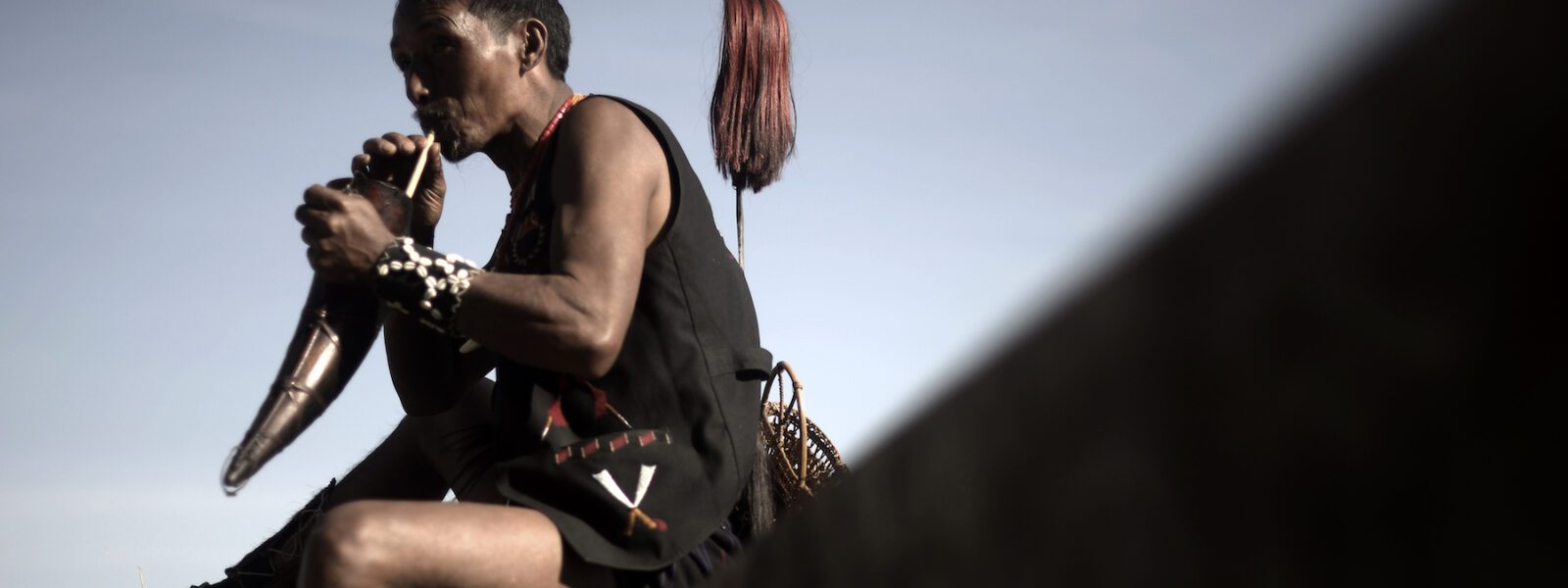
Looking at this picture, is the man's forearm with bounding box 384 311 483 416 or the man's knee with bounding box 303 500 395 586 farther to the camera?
the man's forearm with bounding box 384 311 483 416

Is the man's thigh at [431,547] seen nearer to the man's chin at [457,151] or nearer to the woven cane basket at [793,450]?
the man's chin at [457,151]

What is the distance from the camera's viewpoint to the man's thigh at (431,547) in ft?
6.09

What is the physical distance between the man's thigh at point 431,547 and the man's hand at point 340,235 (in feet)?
1.42

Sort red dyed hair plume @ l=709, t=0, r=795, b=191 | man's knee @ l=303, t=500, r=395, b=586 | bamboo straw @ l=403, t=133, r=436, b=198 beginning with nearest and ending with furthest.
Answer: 1. man's knee @ l=303, t=500, r=395, b=586
2. bamboo straw @ l=403, t=133, r=436, b=198
3. red dyed hair plume @ l=709, t=0, r=795, b=191

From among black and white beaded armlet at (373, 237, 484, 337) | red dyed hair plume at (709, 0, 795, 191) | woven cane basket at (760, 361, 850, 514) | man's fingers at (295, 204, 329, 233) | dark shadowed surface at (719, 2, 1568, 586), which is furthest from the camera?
red dyed hair plume at (709, 0, 795, 191)

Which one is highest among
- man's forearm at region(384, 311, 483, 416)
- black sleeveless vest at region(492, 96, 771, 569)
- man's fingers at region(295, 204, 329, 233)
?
man's fingers at region(295, 204, 329, 233)

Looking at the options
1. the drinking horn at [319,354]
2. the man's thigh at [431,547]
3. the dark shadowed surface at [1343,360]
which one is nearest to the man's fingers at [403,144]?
the drinking horn at [319,354]

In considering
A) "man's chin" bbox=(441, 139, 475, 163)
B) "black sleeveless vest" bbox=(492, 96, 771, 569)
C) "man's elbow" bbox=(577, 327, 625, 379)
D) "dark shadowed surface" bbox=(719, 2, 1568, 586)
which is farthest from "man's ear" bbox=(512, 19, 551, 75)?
"dark shadowed surface" bbox=(719, 2, 1568, 586)

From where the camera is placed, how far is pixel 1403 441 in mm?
220

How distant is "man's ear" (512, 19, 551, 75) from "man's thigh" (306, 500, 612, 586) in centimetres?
98

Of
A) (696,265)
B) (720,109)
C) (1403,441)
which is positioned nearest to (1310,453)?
(1403,441)

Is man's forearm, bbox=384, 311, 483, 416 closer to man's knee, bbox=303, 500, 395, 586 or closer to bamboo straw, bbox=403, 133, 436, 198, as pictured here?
bamboo straw, bbox=403, 133, 436, 198

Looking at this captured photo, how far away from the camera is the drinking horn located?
2268mm

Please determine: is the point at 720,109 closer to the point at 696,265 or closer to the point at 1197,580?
the point at 696,265
